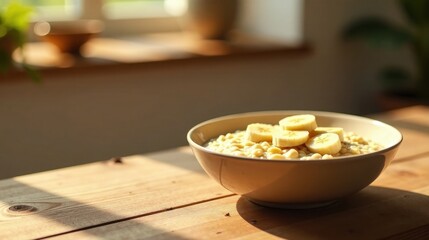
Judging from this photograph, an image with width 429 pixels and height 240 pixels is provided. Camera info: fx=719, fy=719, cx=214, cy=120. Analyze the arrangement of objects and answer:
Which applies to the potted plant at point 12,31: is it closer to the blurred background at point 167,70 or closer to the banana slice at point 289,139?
the blurred background at point 167,70

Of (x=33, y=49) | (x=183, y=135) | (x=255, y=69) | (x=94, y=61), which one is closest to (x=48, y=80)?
(x=94, y=61)

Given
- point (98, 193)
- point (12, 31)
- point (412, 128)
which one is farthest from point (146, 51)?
point (98, 193)

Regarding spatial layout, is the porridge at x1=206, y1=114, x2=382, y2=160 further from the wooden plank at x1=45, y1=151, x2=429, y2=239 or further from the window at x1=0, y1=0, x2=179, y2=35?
the window at x1=0, y1=0, x2=179, y2=35

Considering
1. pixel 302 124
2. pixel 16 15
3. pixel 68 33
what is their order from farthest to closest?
pixel 68 33 < pixel 16 15 < pixel 302 124

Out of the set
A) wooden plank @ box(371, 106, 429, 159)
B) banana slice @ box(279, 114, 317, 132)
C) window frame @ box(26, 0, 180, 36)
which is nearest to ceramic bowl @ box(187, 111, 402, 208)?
banana slice @ box(279, 114, 317, 132)

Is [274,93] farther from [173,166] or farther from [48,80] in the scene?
[173,166]

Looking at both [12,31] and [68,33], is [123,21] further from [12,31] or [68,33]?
[12,31]
